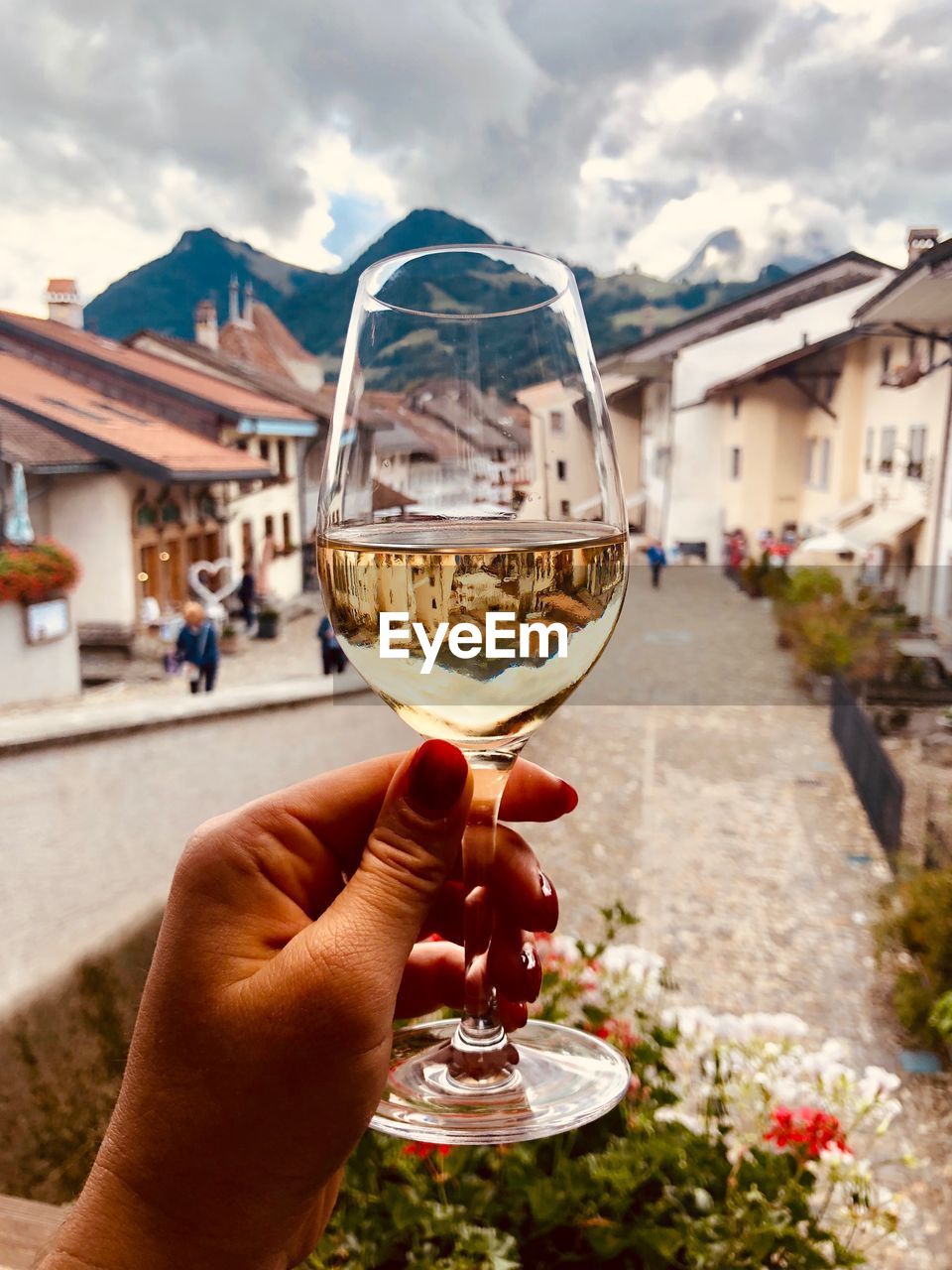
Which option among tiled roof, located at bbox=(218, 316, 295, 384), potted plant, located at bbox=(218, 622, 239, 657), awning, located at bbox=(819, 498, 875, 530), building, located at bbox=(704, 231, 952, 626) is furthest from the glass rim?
tiled roof, located at bbox=(218, 316, 295, 384)

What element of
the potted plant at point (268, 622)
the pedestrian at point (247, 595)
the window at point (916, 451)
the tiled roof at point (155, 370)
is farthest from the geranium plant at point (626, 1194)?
the potted plant at point (268, 622)

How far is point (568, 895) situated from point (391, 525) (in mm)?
1847

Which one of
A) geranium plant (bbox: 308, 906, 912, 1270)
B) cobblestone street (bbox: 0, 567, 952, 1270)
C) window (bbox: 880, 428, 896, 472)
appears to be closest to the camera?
geranium plant (bbox: 308, 906, 912, 1270)

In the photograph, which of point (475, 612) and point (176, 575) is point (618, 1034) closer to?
point (475, 612)

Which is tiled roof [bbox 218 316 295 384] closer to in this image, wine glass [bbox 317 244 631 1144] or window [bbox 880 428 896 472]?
window [bbox 880 428 896 472]

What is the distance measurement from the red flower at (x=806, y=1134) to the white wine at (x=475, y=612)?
0.46 metres

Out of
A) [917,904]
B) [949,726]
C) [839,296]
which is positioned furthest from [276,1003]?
[839,296]

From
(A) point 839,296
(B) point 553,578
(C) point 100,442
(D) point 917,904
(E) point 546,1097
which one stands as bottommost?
(D) point 917,904

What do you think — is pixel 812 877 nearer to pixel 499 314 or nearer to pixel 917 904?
pixel 917 904

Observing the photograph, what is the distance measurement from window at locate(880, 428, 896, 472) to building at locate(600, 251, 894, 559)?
0.93m

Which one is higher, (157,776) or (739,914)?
(157,776)

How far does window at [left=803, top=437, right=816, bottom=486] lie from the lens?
385 centimetres

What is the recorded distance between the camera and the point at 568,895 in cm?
200

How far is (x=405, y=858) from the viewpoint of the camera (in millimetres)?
265
